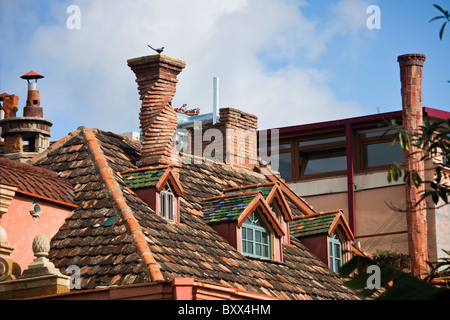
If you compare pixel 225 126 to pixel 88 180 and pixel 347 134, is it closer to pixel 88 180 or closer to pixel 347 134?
pixel 88 180

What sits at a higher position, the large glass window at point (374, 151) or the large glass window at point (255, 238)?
the large glass window at point (374, 151)

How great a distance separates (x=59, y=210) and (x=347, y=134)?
2157 centimetres

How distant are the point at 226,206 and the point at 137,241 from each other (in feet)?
15.1

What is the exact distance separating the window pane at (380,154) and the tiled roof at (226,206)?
1704 centimetres

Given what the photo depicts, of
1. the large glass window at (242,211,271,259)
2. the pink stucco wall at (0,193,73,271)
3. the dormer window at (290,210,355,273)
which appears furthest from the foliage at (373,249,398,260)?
the pink stucco wall at (0,193,73,271)

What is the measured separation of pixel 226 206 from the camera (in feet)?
71.2

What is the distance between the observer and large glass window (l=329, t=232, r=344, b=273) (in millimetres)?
24500

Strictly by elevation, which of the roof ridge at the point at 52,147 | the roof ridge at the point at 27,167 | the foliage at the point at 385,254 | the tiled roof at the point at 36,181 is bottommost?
the foliage at the point at 385,254

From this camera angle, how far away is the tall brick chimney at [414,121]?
33.2m

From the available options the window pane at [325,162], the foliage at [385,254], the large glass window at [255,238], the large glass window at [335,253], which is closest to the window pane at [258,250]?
the large glass window at [255,238]

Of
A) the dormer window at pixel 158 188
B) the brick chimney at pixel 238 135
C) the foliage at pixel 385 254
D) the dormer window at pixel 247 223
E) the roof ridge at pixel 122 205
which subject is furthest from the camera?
the foliage at pixel 385 254

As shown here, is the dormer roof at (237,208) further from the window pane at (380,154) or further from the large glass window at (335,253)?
the window pane at (380,154)

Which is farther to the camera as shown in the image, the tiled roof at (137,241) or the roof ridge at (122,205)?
the tiled roof at (137,241)

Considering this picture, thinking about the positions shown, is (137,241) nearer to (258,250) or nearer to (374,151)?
(258,250)
